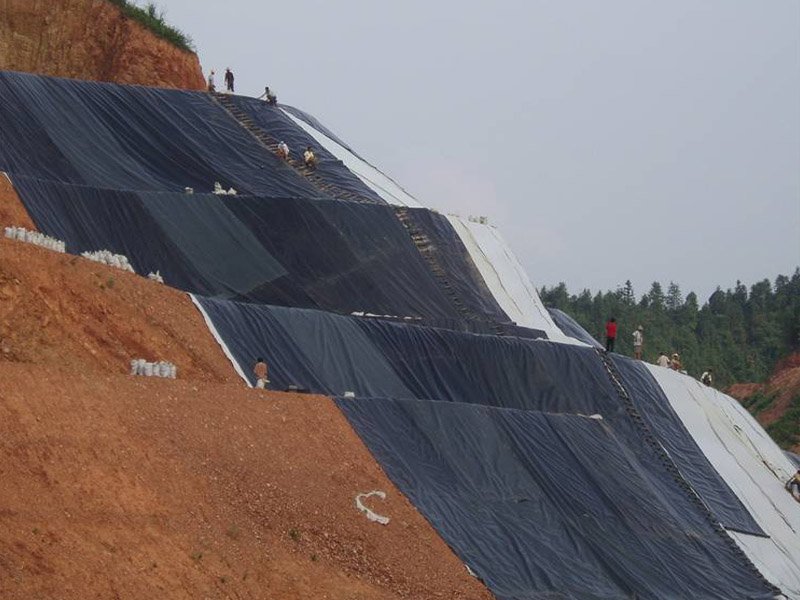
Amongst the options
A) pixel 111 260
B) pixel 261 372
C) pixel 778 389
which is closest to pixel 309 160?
pixel 111 260

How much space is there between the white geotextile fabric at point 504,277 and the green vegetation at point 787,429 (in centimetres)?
A: 1924

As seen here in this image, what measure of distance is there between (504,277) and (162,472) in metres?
20.3

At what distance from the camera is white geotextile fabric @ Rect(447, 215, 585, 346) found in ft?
125

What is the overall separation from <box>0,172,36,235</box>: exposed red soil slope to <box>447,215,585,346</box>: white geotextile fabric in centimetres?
1279

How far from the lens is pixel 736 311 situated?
281 feet

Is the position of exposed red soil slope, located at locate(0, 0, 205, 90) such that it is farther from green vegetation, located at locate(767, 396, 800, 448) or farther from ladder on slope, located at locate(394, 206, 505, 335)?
green vegetation, located at locate(767, 396, 800, 448)

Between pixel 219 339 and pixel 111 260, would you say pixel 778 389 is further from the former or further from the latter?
pixel 111 260

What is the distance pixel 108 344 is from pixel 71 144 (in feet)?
39.2

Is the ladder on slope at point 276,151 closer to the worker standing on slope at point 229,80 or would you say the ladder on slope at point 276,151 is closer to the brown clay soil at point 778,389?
the worker standing on slope at point 229,80

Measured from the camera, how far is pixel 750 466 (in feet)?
123

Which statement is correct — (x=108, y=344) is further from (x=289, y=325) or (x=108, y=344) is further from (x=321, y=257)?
(x=321, y=257)

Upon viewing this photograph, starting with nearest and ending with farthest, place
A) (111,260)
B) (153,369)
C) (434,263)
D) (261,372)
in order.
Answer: (153,369)
(261,372)
(111,260)
(434,263)

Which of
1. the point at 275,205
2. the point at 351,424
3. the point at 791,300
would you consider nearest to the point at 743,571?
the point at 351,424

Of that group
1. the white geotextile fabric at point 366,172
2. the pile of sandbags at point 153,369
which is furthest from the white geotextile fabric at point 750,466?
the pile of sandbags at point 153,369
